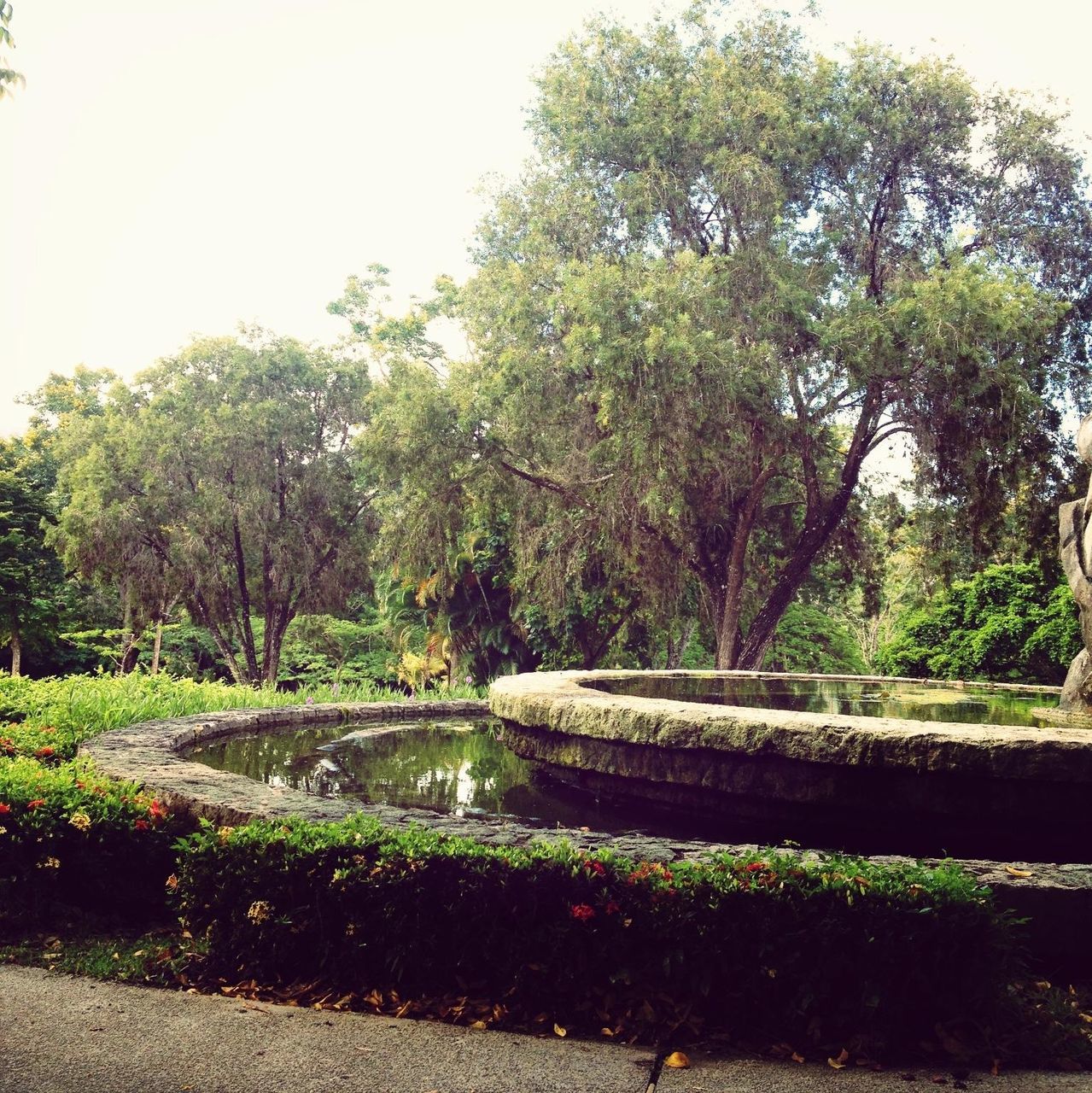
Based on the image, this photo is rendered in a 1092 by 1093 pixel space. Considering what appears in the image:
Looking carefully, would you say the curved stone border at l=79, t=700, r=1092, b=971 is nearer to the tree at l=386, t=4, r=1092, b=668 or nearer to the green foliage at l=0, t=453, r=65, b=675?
the tree at l=386, t=4, r=1092, b=668

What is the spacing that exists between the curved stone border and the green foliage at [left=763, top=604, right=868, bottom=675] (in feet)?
53.7

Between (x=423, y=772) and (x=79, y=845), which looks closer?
(x=79, y=845)

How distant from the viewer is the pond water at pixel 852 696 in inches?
245

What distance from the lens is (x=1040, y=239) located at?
16312 mm

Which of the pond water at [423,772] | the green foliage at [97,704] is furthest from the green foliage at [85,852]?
the green foliage at [97,704]

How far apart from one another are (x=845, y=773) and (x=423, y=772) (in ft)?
10.2

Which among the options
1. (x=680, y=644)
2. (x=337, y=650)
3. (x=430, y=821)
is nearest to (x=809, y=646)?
(x=680, y=644)

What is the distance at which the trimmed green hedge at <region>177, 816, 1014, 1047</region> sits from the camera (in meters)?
→ 3.31

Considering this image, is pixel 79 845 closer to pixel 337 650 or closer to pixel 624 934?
pixel 624 934

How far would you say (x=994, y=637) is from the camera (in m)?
11.2

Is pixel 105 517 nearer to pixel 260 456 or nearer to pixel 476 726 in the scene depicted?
pixel 260 456

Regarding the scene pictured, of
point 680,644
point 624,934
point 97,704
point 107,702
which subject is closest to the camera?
point 624,934

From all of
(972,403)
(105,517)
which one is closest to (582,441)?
(972,403)

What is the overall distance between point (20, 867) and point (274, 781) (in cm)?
181
